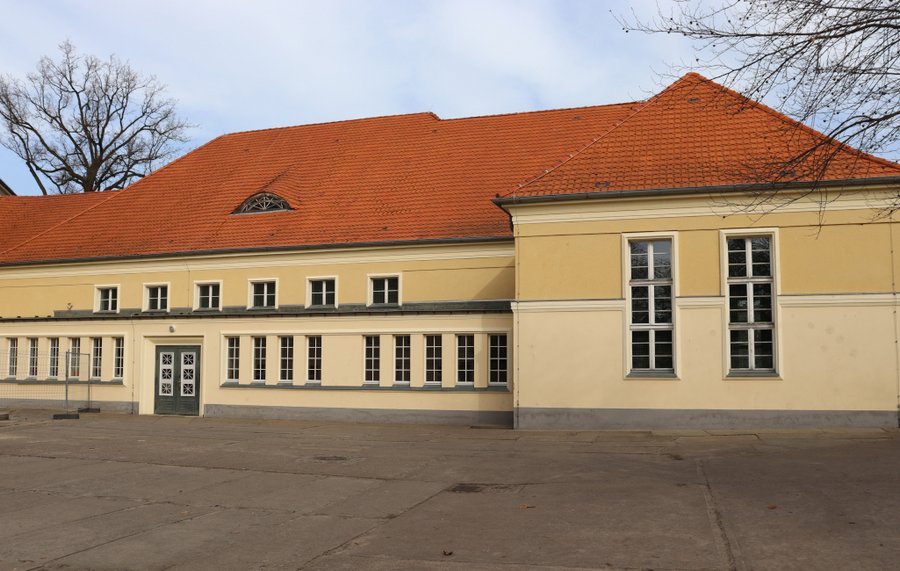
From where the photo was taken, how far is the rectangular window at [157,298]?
2675 cm

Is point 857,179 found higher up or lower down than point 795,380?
higher up

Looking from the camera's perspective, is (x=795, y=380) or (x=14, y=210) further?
(x=14, y=210)

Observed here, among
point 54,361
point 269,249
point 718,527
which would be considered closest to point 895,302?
point 718,527

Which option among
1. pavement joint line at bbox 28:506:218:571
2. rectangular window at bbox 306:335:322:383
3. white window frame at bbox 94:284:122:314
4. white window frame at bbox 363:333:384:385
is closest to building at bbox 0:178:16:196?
white window frame at bbox 94:284:122:314

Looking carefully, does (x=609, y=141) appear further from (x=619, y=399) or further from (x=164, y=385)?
(x=164, y=385)

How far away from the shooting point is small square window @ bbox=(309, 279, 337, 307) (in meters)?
24.5

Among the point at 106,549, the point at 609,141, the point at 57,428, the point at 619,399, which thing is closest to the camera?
the point at 106,549

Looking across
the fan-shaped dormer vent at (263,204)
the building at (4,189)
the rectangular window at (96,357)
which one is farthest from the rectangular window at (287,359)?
the building at (4,189)

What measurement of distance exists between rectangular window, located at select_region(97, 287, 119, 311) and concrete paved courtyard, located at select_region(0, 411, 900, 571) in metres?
11.0

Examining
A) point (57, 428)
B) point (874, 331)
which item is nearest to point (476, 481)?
point (874, 331)

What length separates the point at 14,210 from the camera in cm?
3519

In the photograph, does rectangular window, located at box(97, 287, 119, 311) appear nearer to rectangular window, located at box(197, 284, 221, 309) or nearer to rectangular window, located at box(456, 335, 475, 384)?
rectangular window, located at box(197, 284, 221, 309)

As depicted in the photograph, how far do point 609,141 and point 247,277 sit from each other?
12.3m

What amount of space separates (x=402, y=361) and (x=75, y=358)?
1233 centimetres
